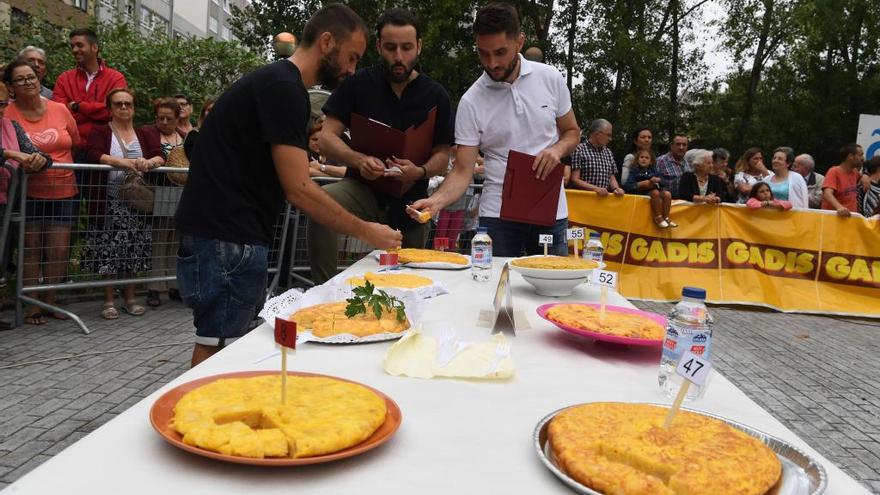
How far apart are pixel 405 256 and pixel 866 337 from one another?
5907mm

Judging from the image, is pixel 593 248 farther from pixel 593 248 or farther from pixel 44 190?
pixel 44 190

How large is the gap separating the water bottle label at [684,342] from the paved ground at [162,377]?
2.48 m

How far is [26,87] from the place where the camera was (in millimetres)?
5445

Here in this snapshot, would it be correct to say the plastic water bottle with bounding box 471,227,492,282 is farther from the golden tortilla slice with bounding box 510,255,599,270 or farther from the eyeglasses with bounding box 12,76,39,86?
the eyeglasses with bounding box 12,76,39,86

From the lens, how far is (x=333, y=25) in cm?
275

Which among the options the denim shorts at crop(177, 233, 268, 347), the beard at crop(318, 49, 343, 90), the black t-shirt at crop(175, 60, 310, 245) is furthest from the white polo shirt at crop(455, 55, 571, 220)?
the denim shorts at crop(177, 233, 268, 347)

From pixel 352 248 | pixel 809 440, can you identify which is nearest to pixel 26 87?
Result: pixel 352 248

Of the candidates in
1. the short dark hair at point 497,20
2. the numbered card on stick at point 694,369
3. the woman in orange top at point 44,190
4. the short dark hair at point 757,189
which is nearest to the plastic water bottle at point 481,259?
the short dark hair at point 497,20

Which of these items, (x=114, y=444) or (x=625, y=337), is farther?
(x=625, y=337)

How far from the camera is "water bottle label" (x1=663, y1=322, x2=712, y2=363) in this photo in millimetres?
1562

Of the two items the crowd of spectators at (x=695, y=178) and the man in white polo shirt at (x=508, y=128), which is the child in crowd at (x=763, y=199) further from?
the man in white polo shirt at (x=508, y=128)

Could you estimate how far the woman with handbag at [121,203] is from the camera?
5711 mm

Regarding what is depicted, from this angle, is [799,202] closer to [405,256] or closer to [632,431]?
[405,256]

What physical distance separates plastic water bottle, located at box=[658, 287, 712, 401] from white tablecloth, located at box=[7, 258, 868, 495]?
0.04m
